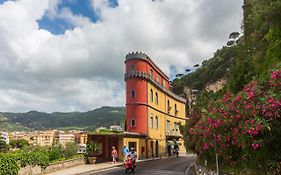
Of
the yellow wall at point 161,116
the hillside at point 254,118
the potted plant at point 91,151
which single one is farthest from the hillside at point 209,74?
the hillside at point 254,118

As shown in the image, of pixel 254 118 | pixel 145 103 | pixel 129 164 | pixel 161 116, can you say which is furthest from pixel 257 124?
pixel 161 116

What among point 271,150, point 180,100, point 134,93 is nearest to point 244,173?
point 271,150

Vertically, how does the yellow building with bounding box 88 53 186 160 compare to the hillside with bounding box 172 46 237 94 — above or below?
below

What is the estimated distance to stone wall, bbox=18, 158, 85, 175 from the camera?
1724 cm

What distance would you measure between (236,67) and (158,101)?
30.6 m

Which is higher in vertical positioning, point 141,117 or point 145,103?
point 145,103

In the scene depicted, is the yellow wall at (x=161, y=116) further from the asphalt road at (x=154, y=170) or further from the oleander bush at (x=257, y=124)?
the oleander bush at (x=257, y=124)

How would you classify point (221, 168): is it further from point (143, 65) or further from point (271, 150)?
point (143, 65)

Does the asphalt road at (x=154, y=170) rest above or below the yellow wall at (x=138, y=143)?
below

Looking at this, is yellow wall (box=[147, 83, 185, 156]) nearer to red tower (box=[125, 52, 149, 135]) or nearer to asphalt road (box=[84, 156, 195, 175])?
red tower (box=[125, 52, 149, 135])

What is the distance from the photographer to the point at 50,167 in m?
20.8

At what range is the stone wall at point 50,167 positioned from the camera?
1724 cm

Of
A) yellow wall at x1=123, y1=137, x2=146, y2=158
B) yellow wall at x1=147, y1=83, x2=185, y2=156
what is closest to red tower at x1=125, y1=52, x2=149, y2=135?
yellow wall at x1=123, y1=137, x2=146, y2=158

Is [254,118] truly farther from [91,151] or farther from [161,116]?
[161,116]
